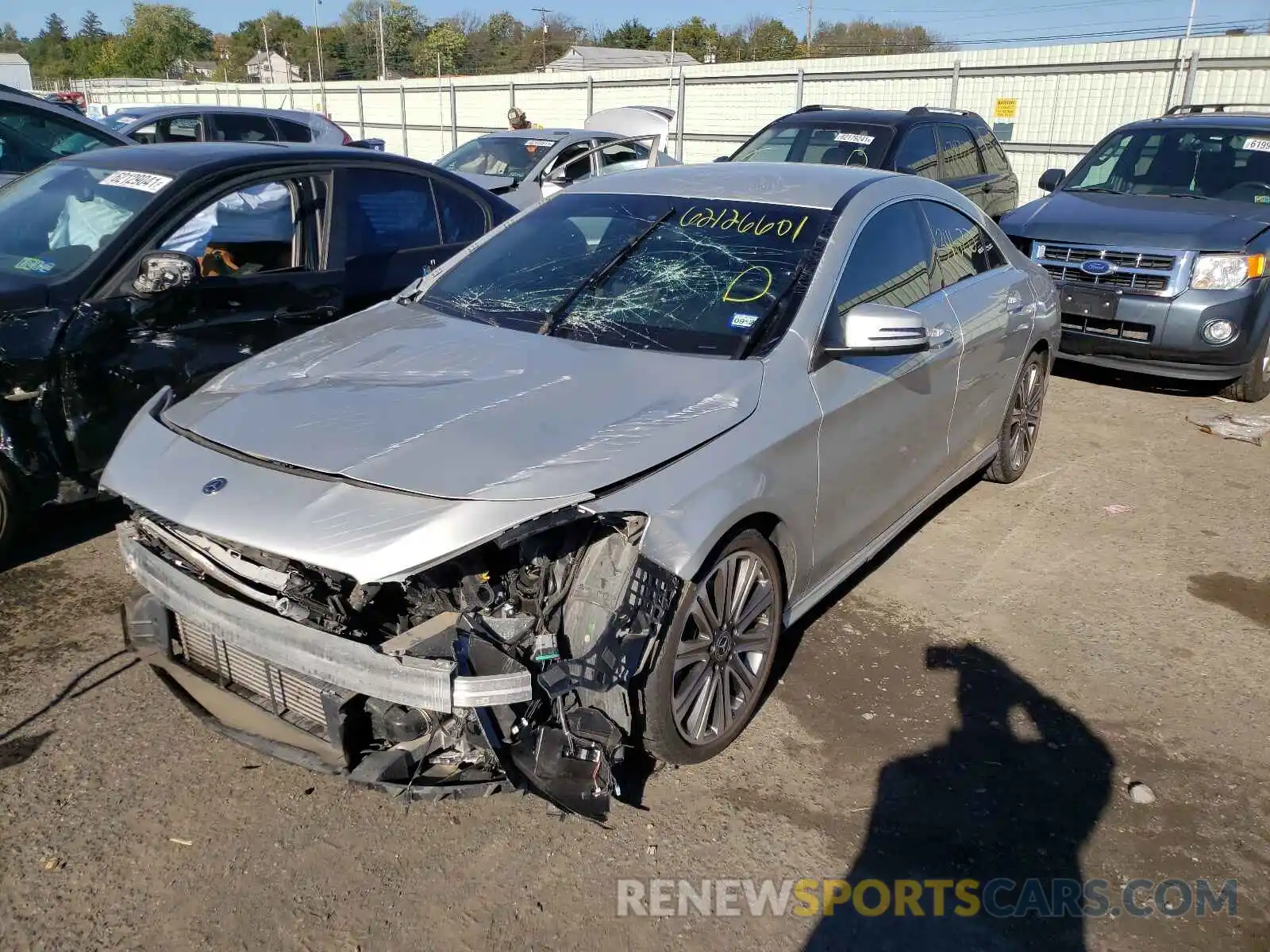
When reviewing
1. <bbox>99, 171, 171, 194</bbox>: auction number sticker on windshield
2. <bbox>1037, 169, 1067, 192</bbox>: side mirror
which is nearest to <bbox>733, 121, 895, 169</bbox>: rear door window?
<bbox>1037, 169, 1067, 192</bbox>: side mirror

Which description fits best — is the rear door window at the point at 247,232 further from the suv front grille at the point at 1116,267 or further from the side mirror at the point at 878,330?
the suv front grille at the point at 1116,267

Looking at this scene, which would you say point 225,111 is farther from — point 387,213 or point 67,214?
point 67,214

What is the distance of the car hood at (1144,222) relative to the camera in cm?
699

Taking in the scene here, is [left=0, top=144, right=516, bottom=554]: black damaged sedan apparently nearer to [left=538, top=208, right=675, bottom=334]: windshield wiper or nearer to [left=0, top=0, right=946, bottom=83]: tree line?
[left=538, top=208, right=675, bottom=334]: windshield wiper

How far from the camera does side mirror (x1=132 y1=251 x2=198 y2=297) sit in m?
4.28

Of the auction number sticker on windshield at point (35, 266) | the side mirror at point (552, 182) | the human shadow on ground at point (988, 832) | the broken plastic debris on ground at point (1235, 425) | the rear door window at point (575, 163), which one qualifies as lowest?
the human shadow on ground at point (988, 832)

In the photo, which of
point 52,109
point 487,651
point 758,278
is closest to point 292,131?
point 52,109

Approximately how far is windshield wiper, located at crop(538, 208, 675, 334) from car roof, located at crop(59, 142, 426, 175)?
6.91ft

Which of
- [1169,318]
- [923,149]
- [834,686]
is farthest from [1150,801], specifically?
[923,149]

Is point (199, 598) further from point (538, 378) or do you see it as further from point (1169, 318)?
point (1169, 318)

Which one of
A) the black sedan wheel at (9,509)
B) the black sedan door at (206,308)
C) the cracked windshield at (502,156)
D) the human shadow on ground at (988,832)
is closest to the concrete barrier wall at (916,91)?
the cracked windshield at (502,156)

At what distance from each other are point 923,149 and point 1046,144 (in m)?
7.07

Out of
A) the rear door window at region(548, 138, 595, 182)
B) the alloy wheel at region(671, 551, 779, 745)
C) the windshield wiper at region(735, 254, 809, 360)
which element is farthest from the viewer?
the rear door window at region(548, 138, 595, 182)

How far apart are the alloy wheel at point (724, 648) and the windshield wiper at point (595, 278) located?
1.15 meters
